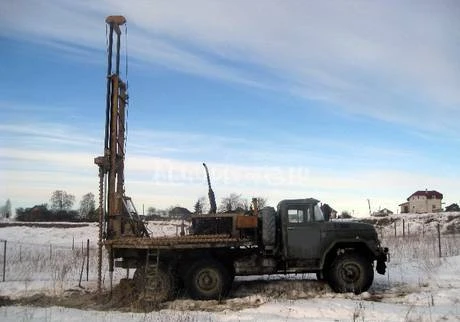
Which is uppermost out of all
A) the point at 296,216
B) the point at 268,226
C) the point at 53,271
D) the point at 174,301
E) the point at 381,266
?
the point at 296,216

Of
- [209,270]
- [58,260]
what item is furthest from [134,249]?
[58,260]

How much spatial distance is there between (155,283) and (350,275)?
4.74m

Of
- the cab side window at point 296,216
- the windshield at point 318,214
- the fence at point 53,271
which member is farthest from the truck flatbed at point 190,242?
the fence at point 53,271

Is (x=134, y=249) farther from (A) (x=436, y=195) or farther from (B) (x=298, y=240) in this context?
(A) (x=436, y=195)

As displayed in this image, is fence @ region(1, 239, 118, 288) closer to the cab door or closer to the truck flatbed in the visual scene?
the truck flatbed

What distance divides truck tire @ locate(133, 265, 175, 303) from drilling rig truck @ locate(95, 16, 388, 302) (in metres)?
0.02

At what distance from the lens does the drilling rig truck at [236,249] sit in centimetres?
1215

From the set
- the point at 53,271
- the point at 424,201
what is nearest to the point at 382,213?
the point at 424,201

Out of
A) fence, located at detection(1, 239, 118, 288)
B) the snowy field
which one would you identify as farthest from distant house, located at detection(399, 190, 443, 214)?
fence, located at detection(1, 239, 118, 288)

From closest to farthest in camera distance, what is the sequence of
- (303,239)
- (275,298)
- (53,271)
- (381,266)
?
(275,298)
(303,239)
(381,266)
(53,271)

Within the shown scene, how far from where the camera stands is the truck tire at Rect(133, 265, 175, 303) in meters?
12.0

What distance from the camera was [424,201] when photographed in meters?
94.3

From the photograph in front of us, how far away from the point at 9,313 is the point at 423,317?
315 inches

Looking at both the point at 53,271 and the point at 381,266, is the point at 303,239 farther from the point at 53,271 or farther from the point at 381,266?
the point at 53,271
